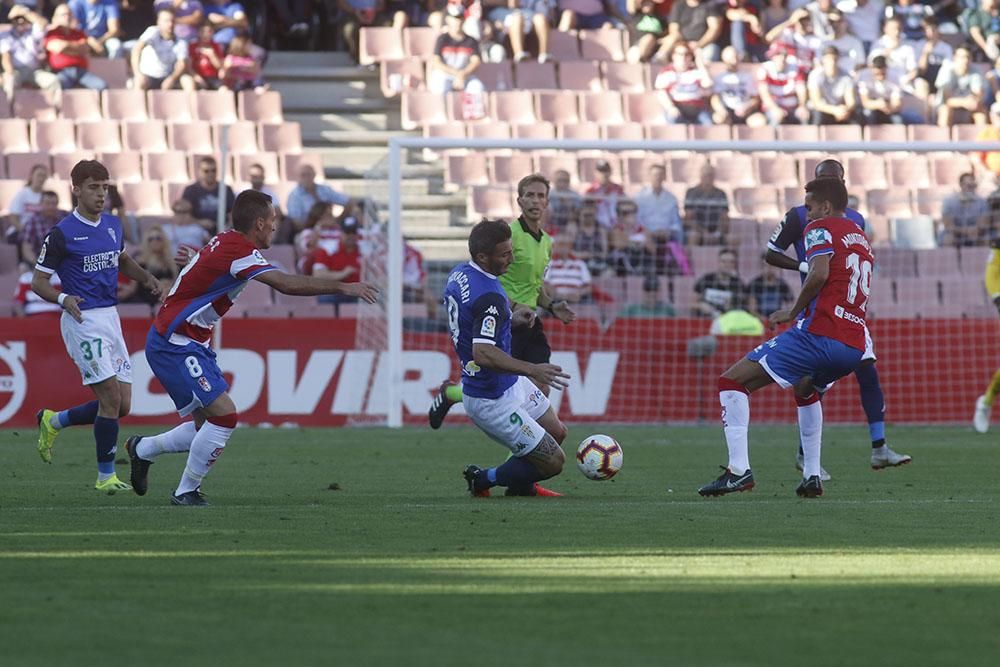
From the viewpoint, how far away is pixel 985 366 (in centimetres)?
1942

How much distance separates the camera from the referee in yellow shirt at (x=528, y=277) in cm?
1219

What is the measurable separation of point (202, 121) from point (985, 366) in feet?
34.7

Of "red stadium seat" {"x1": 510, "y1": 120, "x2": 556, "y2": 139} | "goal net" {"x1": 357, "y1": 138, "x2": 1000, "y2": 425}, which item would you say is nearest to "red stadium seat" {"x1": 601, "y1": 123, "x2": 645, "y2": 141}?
"red stadium seat" {"x1": 510, "y1": 120, "x2": 556, "y2": 139}

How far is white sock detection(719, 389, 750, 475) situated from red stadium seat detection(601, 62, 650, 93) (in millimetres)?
14633

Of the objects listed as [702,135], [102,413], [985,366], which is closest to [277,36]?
[702,135]

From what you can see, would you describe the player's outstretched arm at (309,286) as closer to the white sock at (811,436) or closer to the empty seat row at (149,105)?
the white sock at (811,436)

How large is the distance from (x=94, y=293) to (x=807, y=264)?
15.8 feet

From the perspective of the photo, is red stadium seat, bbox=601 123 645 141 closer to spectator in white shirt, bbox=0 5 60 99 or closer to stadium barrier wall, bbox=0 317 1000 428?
stadium barrier wall, bbox=0 317 1000 428

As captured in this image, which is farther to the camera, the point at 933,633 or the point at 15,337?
the point at 15,337

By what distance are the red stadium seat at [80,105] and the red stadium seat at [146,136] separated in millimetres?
533

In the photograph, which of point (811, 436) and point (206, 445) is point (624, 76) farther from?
point (206, 445)

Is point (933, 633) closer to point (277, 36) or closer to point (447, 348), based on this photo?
point (447, 348)

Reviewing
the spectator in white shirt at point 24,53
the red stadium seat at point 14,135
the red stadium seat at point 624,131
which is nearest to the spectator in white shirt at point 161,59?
the spectator in white shirt at point 24,53

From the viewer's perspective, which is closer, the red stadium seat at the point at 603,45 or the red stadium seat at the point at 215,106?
the red stadium seat at the point at 215,106
